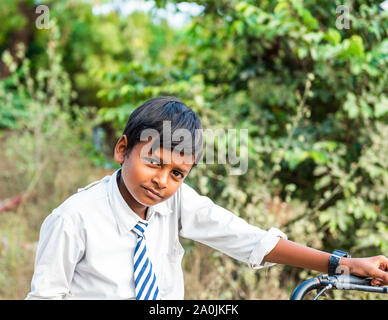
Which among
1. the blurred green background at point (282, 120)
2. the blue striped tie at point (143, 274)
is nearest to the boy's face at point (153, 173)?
the blue striped tie at point (143, 274)

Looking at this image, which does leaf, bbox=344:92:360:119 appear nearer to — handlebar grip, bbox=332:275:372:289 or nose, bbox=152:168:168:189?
handlebar grip, bbox=332:275:372:289

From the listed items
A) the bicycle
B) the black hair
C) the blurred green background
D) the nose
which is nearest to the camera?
the bicycle

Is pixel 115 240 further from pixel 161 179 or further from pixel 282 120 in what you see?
pixel 282 120

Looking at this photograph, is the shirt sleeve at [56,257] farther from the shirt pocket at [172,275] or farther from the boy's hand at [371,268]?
the boy's hand at [371,268]

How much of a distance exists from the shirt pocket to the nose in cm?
30

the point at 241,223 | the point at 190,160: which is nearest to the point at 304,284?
the point at 241,223

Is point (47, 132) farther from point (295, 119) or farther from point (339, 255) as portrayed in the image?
point (339, 255)

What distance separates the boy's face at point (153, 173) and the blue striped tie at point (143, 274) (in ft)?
0.39

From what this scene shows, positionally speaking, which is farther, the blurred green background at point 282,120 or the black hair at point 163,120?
the blurred green background at point 282,120

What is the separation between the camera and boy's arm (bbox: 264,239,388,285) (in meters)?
1.36

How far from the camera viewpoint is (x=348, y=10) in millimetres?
3234

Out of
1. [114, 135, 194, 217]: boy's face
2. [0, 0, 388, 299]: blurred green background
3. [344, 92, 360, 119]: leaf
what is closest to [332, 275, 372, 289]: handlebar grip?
[114, 135, 194, 217]: boy's face

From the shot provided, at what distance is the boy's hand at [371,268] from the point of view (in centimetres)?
Result: 136

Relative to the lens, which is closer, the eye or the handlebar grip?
the handlebar grip
